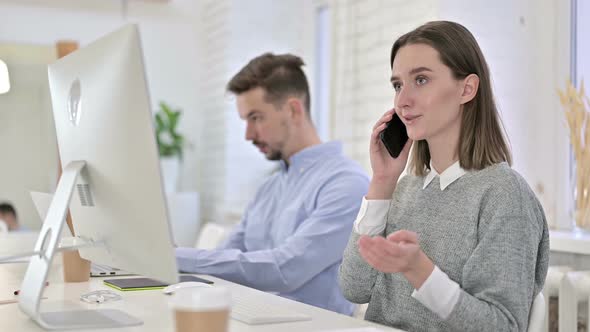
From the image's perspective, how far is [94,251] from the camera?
1.48 metres

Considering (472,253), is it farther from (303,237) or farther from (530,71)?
(530,71)

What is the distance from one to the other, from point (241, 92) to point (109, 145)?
154 cm

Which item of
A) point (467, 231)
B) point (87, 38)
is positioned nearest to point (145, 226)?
point (467, 231)

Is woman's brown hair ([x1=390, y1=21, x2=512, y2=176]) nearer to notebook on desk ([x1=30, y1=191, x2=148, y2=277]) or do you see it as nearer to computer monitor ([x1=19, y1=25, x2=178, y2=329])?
computer monitor ([x1=19, y1=25, x2=178, y2=329])

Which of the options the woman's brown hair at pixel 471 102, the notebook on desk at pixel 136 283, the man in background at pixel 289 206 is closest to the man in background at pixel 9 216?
the man in background at pixel 289 206

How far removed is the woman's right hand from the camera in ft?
5.56

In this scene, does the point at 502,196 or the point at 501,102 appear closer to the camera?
the point at 502,196

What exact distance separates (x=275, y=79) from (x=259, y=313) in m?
1.48

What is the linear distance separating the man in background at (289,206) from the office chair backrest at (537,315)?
0.85m

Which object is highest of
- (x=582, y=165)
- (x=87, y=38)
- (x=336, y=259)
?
(x=87, y=38)

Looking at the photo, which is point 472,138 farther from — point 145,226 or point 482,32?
point 482,32

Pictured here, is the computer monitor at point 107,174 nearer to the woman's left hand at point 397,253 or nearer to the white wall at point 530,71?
the woman's left hand at point 397,253

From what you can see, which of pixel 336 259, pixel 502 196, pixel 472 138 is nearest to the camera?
pixel 502 196

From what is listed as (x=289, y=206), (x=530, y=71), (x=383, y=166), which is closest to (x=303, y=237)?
(x=289, y=206)
